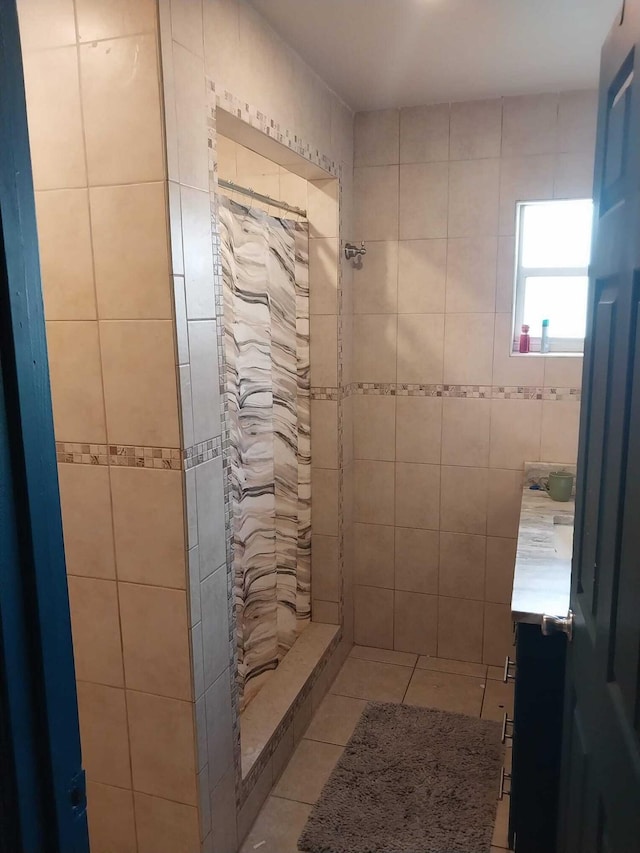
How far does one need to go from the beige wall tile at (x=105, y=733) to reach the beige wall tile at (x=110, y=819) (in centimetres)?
3

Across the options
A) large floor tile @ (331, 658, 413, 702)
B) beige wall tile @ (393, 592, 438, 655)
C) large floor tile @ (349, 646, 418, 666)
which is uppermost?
beige wall tile @ (393, 592, 438, 655)

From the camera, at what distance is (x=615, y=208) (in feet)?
3.22

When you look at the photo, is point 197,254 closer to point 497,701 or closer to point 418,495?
point 418,495

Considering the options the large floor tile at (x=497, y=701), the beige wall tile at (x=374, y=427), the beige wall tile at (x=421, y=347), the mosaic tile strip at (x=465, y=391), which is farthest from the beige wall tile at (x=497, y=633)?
the beige wall tile at (x=421, y=347)

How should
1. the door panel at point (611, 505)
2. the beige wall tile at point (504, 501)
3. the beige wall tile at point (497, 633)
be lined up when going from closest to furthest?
the door panel at point (611, 505)
the beige wall tile at point (504, 501)
the beige wall tile at point (497, 633)

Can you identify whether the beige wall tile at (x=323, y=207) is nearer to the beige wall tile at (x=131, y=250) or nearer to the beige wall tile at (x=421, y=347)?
the beige wall tile at (x=421, y=347)

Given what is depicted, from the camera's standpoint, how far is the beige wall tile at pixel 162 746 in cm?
172

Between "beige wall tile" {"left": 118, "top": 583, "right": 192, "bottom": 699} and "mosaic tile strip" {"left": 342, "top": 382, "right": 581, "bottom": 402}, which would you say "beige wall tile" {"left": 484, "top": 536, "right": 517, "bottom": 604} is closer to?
"mosaic tile strip" {"left": 342, "top": 382, "right": 581, "bottom": 402}

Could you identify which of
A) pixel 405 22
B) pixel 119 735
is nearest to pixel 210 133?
pixel 405 22

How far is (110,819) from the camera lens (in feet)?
6.09

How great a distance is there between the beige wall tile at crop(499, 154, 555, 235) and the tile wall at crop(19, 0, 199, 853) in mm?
1715

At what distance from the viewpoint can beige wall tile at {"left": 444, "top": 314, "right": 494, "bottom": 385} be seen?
2814 mm

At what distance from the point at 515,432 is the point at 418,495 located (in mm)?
533

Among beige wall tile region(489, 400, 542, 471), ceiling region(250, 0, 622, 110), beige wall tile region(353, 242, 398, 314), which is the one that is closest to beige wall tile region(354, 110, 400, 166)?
ceiling region(250, 0, 622, 110)
